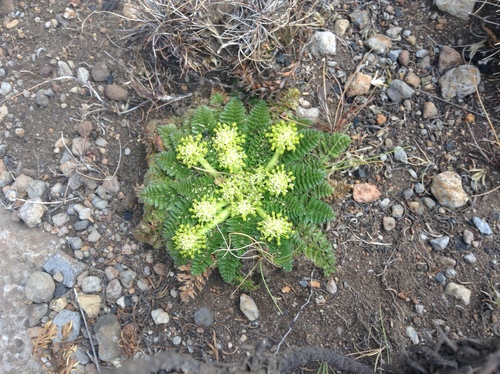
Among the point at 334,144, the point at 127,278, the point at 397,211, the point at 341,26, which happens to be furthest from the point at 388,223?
the point at 127,278

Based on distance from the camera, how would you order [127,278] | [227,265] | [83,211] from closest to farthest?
[227,265]
[127,278]
[83,211]

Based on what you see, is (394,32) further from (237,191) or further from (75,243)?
(75,243)

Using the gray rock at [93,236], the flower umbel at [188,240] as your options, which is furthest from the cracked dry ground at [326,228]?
the flower umbel at [188,240]

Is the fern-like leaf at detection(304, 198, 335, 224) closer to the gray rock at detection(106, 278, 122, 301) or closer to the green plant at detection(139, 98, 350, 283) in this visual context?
the green plant at detection(139, 98, 350, 283)

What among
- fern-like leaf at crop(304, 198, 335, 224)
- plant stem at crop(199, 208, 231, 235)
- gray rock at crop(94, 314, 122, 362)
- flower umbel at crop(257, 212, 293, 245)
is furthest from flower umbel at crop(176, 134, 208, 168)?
gray rock at crop(94, 314, 122, 362)

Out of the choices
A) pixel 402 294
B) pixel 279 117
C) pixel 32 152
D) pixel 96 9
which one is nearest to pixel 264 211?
pixel 279 117

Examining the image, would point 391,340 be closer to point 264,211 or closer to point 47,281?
point 264,211

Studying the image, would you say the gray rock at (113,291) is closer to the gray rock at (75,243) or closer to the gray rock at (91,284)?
the gray rock at (91,284)
